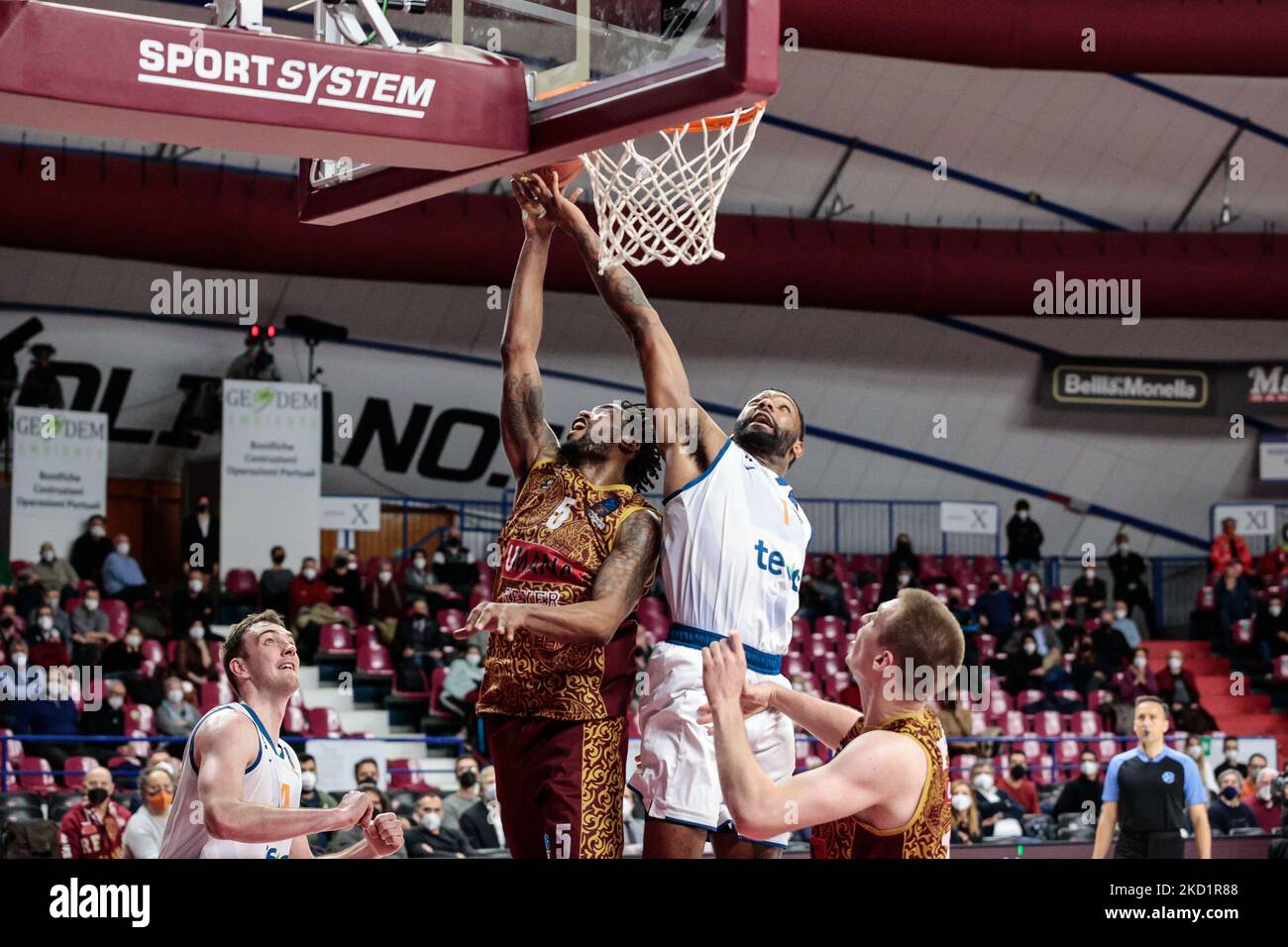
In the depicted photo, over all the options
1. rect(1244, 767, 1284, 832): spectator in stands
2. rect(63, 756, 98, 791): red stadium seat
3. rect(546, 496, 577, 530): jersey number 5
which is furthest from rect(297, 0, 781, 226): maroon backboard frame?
rect(1244, 767, 1284, 832): spectator in stands

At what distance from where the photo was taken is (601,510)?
18.0 feet

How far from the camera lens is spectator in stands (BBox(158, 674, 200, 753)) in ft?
45.8

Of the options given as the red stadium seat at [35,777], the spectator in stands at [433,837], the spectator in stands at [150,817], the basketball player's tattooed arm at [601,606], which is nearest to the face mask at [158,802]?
the spectator in stands at [150,817]

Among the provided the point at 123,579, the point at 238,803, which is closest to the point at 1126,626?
the point at 123,579

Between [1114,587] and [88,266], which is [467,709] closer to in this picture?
[88,266]

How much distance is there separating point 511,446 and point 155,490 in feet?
54.2

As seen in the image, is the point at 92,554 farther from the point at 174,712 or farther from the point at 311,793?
the point at 311,793

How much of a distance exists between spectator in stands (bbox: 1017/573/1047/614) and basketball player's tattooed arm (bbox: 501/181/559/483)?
1596cm

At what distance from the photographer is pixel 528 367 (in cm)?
563

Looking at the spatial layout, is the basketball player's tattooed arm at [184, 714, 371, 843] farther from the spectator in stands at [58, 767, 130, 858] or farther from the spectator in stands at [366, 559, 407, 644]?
the spectator in stands at [366, 559, 407, 644]

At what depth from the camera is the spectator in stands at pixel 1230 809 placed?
1447cm

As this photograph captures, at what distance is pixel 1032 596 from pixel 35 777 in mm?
12552
